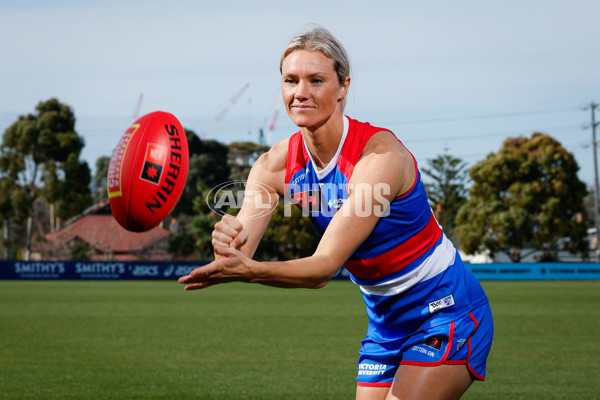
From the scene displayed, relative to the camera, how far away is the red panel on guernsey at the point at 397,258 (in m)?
4.55

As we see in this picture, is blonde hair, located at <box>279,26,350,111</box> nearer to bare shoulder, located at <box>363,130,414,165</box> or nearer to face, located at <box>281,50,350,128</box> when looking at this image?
face, located at <box>281,50,350,128</box>

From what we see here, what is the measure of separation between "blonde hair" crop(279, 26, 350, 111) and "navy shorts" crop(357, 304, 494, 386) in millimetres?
1652

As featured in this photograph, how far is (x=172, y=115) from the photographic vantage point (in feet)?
16.7

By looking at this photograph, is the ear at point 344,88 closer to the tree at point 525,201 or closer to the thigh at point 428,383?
the thigh at point 428,383

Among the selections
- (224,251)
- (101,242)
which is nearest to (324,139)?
(224,251)

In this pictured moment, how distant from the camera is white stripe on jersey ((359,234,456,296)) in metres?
4.67

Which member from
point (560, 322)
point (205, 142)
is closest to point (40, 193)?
point (205, 142)

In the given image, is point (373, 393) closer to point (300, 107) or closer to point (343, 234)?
point (343, 234)

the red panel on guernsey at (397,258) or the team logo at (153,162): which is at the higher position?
the team logo at (153,162)

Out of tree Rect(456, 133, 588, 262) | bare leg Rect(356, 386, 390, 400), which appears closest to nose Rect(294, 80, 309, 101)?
bare leg Rect(356, 386, 390, 400)

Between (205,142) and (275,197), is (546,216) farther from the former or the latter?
(275,197)

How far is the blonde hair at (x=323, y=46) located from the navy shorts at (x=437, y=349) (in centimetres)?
165

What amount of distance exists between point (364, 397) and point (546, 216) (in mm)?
61588

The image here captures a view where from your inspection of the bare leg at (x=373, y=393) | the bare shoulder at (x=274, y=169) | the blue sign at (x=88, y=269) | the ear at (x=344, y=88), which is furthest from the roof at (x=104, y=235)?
the ear at (x=344, y=88)
